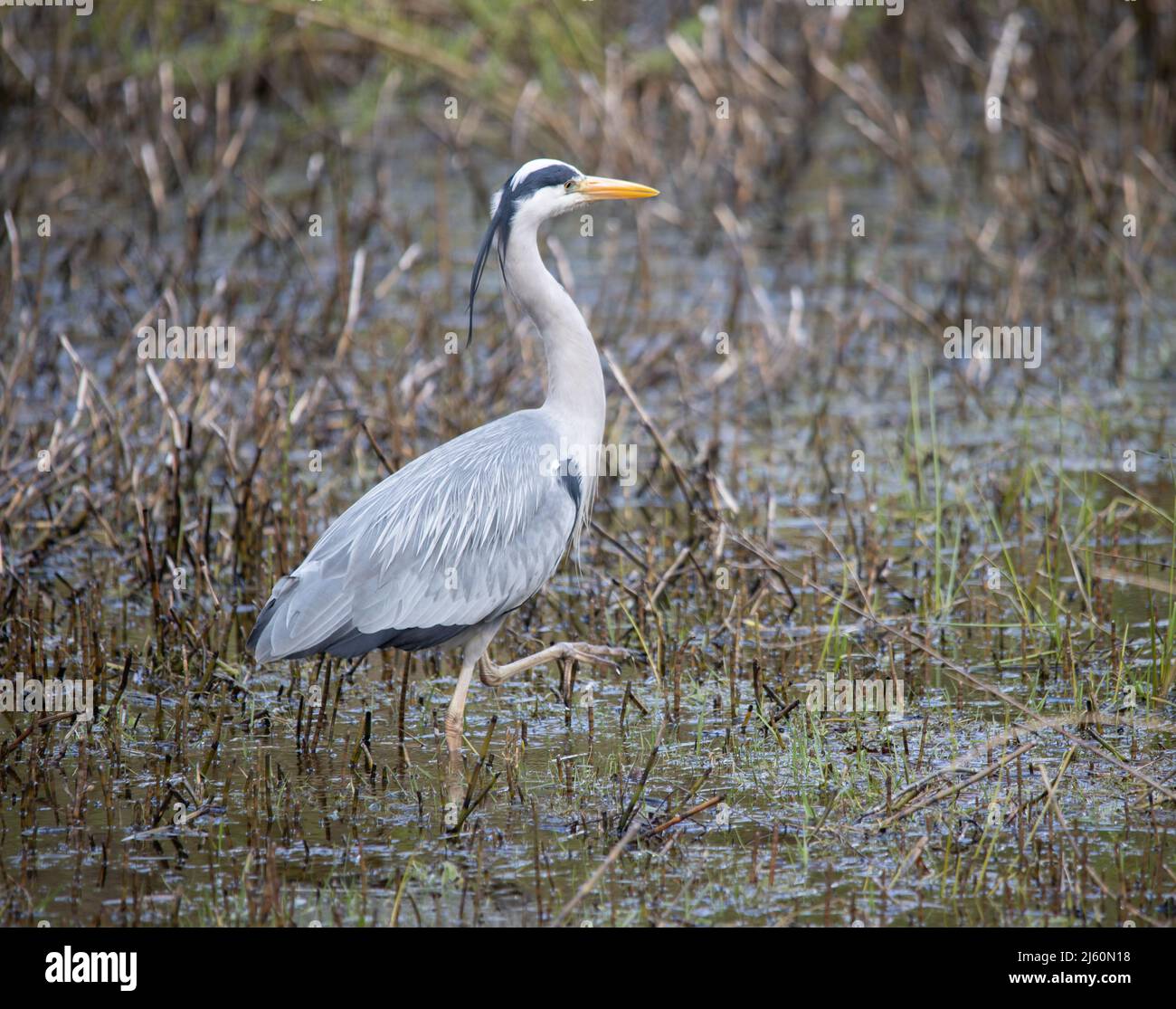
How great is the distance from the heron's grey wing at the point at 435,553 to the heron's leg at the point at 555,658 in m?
0.20

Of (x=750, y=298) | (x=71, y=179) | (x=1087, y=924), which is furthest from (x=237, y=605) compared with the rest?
(x=71, y=179)

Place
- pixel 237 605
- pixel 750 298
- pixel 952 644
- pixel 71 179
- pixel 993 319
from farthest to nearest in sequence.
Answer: pixel 71 179, pixel 750 298, pixel 993 319, pixel 237 605, pixel 952 644

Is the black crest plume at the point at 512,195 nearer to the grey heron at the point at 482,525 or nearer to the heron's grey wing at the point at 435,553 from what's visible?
the grey heron at the point at 482,525

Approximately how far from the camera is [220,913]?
4.15 metres

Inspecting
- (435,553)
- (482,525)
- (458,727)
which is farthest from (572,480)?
(458,727)

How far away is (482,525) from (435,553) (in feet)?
0.60

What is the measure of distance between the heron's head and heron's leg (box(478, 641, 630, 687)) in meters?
1.16

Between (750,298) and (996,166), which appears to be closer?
(750,298)

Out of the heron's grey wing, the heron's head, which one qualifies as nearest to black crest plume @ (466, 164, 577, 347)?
the heron's head

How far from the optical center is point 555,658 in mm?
5656

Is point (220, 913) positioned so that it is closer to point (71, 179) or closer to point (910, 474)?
Result: point (910, 474)

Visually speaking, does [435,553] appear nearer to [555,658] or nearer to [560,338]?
[555,658]

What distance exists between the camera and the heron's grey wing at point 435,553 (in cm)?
519
